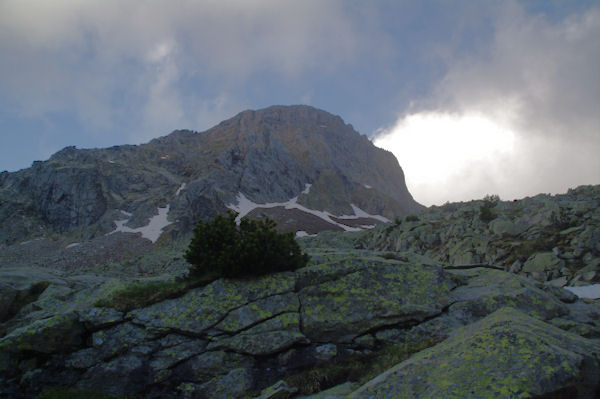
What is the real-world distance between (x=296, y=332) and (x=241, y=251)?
3394 mm

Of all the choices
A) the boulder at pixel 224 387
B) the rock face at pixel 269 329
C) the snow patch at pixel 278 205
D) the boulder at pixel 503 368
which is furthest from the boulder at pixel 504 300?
the snow patch at pixel 278 205

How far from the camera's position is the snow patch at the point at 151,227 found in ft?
304

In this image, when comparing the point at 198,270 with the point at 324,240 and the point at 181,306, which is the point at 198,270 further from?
the point at 324,240

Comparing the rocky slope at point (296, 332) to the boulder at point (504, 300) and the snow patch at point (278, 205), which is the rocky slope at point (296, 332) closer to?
the boulder at point (504, 300)

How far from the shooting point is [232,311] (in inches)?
399

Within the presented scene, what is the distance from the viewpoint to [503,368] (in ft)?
16.9

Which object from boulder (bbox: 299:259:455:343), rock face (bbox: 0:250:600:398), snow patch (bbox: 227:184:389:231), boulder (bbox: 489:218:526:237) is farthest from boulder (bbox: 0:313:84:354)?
snow patch (bbox: 227:184:389:231)

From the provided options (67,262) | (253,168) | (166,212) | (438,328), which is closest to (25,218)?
(166,212)

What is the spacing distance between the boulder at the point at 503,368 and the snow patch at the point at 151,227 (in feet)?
308

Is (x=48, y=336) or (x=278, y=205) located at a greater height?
(x=278, y=205)

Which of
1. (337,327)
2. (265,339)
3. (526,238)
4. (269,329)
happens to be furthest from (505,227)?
(265,339)

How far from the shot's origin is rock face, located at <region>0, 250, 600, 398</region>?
8.54 metres

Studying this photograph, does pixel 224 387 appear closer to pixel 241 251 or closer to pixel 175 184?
pixel 241 251

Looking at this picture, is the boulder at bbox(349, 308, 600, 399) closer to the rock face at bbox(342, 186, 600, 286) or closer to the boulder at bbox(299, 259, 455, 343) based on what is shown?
the boulder at bbox(299, 259, 455, 343)
